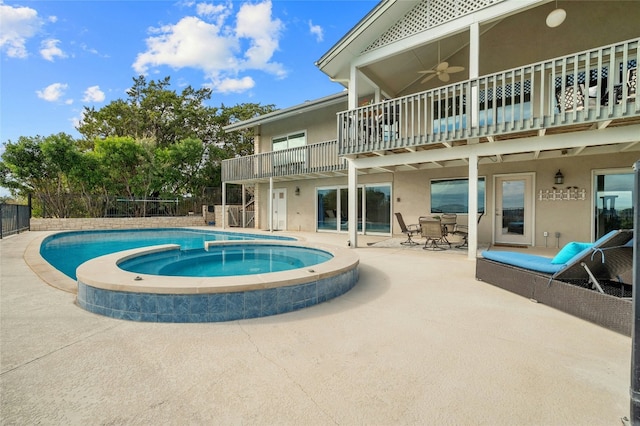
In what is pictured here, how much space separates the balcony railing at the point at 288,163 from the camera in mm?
11148

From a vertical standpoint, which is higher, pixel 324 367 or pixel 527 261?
pixel 527 261

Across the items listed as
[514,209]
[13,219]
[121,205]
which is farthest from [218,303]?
[121,205]

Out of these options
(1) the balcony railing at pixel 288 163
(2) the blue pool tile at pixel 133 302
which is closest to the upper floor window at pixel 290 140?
(1) the balcony railing at pixel 288 163

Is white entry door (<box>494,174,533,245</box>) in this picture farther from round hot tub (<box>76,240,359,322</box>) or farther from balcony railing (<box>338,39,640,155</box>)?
round hot tub (<box>76,240,359,322</box>)

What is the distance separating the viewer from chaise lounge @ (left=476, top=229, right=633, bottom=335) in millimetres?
2877

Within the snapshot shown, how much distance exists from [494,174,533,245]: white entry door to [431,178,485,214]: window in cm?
50

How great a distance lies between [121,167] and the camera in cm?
1598

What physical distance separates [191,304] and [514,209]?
29.6 ft

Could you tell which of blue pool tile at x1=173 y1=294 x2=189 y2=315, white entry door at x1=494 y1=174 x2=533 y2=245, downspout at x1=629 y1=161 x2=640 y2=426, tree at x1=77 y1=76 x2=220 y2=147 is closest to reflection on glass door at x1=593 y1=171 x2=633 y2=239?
white entry door at x1=494 y1=174 x2=533 y2=245

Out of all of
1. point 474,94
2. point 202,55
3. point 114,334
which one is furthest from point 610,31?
point 202,55

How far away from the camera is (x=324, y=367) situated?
222 centimetres

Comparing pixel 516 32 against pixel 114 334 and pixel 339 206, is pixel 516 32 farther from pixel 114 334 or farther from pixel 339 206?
pixel 114 334

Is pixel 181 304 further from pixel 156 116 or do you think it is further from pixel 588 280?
pixel 156 116

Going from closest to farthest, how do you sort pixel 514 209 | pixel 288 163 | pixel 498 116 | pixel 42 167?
pixel 498 116 → pixel 514 209 → pixel 288 163 → pixel 42 167
